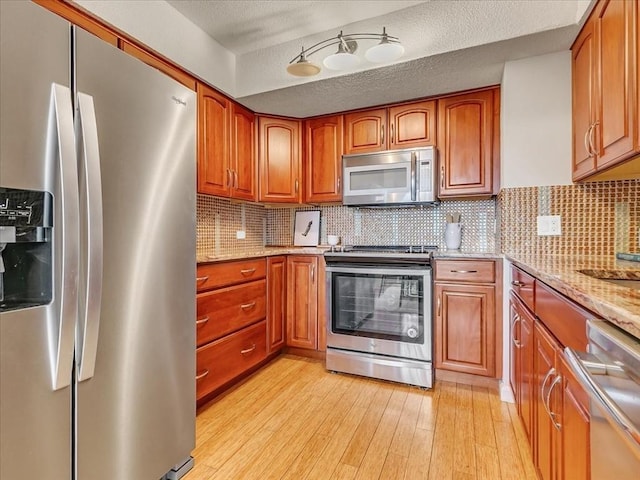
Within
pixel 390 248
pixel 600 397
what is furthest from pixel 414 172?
pixel 600 397

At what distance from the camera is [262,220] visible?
3.53 m

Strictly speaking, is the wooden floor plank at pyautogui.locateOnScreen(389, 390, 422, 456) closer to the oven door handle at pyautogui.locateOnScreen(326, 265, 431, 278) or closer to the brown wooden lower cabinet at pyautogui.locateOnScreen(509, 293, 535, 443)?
the brown wooden lower cabinet at pyautogui.locateOnScreen(509, 293, 535, 443)

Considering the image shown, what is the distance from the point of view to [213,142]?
2463 mm

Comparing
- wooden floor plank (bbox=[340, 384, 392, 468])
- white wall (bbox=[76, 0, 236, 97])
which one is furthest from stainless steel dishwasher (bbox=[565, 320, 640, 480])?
white wall (bbox=[76, 0, 236, 97])

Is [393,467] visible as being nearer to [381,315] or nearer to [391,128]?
[381,315]

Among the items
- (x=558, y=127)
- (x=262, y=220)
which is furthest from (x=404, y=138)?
(x=262, y=220)

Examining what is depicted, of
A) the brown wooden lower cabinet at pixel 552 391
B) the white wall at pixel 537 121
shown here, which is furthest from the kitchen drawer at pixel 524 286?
the white wall at pixel 537 121

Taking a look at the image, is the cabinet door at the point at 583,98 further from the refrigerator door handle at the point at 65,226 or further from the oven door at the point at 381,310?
the refrigerator door handle at the point at 65,226

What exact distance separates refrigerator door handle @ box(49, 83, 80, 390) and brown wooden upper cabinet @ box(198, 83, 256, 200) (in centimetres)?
132

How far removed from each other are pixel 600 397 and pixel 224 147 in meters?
2.54

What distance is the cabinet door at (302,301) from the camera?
2.80 m

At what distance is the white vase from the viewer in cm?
275

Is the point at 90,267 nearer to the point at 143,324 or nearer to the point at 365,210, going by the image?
the point at 143,324

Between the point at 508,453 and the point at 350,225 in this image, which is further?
the point at 350,225
